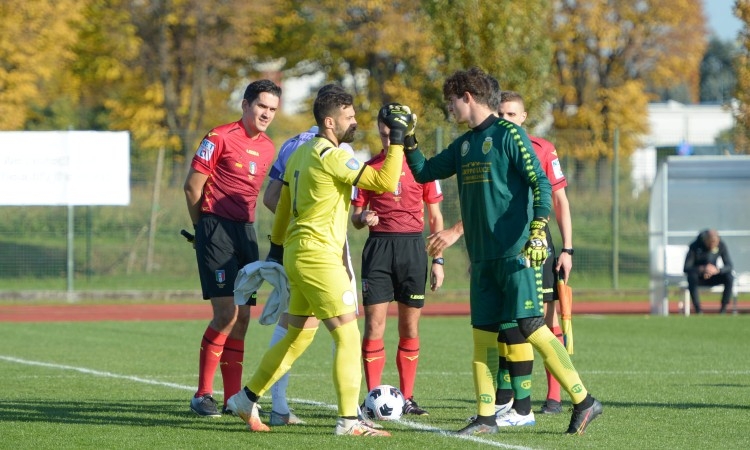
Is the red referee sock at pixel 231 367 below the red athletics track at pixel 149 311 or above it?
above

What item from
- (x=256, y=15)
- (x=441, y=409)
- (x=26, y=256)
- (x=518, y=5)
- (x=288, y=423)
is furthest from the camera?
(x=256, y=15)

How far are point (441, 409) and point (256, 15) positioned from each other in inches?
1222

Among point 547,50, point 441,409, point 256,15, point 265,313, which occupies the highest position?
point 256,15

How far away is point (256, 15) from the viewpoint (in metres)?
39.0

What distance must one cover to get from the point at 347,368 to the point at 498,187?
1456 millimetres

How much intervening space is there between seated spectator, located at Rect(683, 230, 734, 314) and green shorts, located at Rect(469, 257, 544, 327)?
13.1m

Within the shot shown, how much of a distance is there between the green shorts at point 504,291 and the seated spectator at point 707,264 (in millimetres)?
13109

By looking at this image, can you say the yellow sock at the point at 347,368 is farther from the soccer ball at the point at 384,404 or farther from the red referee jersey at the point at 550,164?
the red referee jersey at the point at 550,164

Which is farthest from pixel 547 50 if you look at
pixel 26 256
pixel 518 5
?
pixel 26 256

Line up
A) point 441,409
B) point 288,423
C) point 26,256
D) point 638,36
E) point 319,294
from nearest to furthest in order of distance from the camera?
point 319,294 < point 288,423 < point 441,409 < point 26,256 < point 638,36

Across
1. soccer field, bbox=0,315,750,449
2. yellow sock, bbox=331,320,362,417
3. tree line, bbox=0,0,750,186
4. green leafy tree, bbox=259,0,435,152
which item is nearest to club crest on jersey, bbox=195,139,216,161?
soccer field, bbox=0,315,750,449

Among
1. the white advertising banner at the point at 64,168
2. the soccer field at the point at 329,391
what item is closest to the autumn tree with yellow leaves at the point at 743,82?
the soccer field at the point at 329,391

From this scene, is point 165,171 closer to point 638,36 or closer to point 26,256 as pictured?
point 26,256

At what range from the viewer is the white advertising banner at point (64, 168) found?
873 inches
